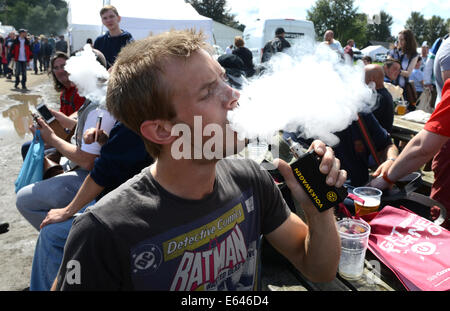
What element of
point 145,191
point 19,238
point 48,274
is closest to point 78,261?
point 145,191

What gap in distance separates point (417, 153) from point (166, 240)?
1.99 metres

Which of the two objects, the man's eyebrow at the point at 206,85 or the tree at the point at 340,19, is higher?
the tree at the point at 340,19

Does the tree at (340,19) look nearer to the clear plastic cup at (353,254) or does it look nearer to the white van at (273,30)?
the white van at (273,30)

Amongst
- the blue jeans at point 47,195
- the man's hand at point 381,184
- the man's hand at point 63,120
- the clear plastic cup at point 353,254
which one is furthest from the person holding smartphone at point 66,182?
the man's hand at point 381,184

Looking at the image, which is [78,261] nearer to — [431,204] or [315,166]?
[315,166]

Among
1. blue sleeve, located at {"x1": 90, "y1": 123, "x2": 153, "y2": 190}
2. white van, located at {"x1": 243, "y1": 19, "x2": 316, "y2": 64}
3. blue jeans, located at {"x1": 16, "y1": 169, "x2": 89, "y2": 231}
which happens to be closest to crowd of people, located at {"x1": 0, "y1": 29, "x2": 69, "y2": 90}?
white van, located at {"x1": 243, "y1": 19, "x2": 316, "y2": 64}

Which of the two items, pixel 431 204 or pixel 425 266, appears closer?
pixel 425 266

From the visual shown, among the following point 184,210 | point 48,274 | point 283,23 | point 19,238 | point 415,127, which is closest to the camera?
point 184,210

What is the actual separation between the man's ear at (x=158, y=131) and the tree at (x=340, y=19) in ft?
157

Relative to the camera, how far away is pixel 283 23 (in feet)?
47.3

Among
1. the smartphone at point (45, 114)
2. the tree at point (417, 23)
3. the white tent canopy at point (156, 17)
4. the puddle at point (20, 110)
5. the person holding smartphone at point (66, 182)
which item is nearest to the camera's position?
the person holding smartphone at point (66, 182)

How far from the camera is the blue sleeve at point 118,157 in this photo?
2.24 m
